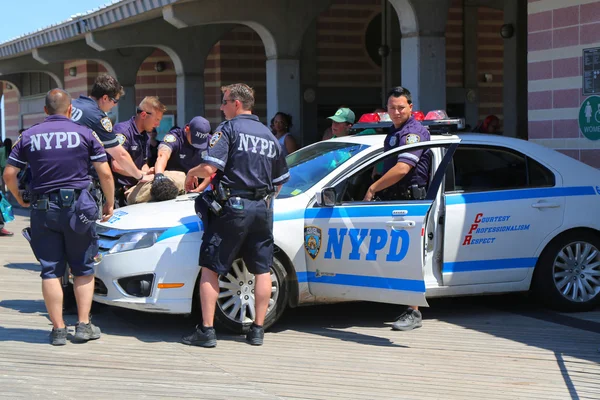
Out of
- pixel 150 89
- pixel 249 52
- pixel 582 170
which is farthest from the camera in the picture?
pixel 150 89

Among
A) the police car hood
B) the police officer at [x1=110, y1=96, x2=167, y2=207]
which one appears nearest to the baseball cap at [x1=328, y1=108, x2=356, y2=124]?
the police officer at [x1=110, y1=96, x2=167, y2=207]

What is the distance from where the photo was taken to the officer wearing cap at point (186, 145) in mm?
9141

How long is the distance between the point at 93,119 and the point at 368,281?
258 cm

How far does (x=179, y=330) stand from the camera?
302 inches

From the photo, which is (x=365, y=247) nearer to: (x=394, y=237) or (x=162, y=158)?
(x=394, y=237)

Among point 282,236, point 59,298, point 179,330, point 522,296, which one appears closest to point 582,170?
point 522,296

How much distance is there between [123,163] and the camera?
8219mm

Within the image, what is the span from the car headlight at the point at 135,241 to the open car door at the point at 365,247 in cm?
116

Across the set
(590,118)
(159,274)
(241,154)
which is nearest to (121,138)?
(159,274)

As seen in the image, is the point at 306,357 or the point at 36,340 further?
the point at 36,340

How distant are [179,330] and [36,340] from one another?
108cm

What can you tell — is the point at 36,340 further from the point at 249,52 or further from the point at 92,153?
the point at 249,52

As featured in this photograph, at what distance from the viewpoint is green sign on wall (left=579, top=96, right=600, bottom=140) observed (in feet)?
34.6

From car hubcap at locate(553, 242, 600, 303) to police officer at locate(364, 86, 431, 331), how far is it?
1.36 meters
